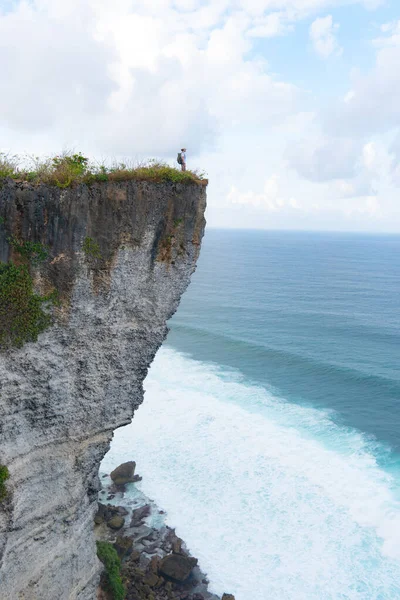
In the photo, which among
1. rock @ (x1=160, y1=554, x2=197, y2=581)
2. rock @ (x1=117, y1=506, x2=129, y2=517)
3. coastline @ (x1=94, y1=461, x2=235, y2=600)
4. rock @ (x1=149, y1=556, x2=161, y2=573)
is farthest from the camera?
rock @ (x1=117, y1=506, x2=129, y2=517)

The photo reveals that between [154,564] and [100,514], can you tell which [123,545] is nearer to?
[154,564]

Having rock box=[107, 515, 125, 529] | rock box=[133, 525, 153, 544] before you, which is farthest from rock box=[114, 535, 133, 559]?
rock box=[107, 515, 125, 529]

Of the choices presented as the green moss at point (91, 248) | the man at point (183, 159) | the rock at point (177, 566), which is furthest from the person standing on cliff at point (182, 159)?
the rock at point (177, 566)

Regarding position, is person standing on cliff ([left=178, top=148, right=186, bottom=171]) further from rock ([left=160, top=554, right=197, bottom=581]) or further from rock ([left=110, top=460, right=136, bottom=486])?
rock ([left=110, top=460, right=136, bottom=486])

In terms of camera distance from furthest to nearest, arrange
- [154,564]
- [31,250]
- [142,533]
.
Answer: [142,533], [154,564], [31,250]

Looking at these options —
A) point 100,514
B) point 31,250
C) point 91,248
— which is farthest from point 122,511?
point 31,250

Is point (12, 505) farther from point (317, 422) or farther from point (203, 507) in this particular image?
point (317, 422)

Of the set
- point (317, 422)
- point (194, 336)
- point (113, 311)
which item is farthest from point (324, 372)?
point (113, 311)
